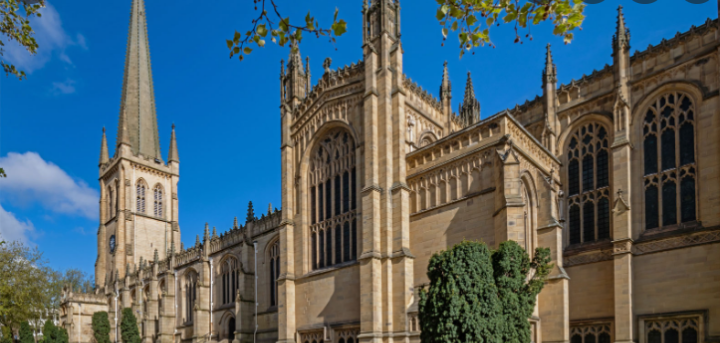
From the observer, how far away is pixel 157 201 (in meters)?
66.4

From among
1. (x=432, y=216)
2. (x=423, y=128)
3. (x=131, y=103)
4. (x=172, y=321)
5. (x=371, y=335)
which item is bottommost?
(x=172, y=321)

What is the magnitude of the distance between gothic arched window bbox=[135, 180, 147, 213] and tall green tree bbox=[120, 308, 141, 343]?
18.3 meters

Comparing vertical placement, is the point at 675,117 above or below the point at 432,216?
above

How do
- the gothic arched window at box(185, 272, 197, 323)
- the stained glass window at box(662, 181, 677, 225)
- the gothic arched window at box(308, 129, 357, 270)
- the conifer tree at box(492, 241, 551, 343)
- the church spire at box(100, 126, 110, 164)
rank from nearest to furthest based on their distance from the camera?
the conifer tree at box(492, 241, 551, 343) → the stained glass window at box(662, 181, 677, 225) → the gothic arched window at box(308, 129, 357, 270) → the gothic arched window at box(185, 272, 197, 323) → the church spire at box(100, 126, 110, 164)

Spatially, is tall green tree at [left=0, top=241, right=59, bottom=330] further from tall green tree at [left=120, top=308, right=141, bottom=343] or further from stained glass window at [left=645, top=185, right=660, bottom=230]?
stained glass window at [left=645, top=185, right=660, bottom=230]

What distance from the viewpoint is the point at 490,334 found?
1450 cm

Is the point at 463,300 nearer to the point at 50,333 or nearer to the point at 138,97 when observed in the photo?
the point at 50,333

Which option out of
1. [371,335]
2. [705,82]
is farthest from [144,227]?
[705,82]

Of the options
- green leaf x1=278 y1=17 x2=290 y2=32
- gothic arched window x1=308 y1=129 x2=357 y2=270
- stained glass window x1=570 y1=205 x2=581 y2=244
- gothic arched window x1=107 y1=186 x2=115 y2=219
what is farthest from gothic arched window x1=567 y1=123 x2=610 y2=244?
gothic arched window x1=107 y1=186 x2=115 y2=219

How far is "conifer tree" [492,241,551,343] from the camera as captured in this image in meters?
15.0

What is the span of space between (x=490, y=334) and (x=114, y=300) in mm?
50798

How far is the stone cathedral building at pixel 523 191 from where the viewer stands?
2094cm

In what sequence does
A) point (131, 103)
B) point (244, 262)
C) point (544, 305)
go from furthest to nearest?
point (131, 103) → point (244, 262) → point (544, 305)

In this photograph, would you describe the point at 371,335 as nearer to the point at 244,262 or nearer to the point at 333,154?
the point at 333,154
